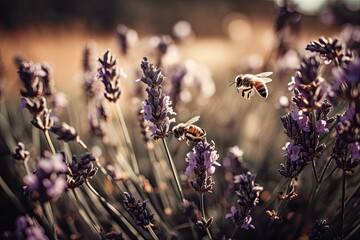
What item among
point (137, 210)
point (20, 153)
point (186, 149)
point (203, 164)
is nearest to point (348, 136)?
point (203, 164)

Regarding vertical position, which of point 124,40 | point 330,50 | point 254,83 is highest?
point 124,40

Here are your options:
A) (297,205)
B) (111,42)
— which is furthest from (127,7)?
(297,205)

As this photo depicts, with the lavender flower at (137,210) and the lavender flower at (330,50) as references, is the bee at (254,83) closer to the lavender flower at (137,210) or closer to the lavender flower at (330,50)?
the lavender flower at (330,50)

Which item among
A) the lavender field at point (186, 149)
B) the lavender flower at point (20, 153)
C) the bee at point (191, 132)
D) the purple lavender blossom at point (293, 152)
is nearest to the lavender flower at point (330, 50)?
the lavender field at point (186, 149)

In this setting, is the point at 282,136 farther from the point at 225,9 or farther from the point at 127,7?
the point at 225,9

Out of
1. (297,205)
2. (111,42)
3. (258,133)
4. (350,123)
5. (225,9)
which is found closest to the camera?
(350,123)

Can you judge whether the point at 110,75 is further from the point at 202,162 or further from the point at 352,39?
the point at 352,39

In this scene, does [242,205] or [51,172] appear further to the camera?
[242,205]
